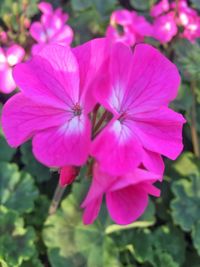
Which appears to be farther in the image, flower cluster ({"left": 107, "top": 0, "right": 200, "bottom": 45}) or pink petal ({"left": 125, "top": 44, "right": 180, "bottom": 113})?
flower cluster ({"left": 107, "top": 0, "right": 200, "bottom": 45})

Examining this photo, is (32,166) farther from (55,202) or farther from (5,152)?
(55,202)

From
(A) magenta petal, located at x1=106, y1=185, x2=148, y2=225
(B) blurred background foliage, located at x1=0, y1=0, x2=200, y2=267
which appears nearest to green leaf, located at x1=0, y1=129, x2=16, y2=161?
(B) blurred background foliage, located at x1=0, y1=0, x2=200, y2=267

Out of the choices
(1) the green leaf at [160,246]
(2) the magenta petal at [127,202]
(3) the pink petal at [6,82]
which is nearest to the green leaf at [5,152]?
(3) the pink petal at [6,82]

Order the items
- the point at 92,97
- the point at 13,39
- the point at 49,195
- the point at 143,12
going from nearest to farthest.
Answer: the point at 92,97
the point at 13,39
the point at 49,195
the point at 143,12

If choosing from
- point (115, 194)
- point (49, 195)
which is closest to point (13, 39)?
point (49, 195)

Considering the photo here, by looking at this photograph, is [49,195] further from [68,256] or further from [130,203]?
[130,203]

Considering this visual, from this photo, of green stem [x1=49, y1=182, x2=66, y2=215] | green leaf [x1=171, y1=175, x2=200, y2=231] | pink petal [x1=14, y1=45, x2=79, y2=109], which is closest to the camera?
pink petal [x1=14, y1=45, x2=79, y2=109]

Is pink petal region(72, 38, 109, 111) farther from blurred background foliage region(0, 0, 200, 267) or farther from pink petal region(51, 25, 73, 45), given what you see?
pink petal region(51, 25, 73, 45)
